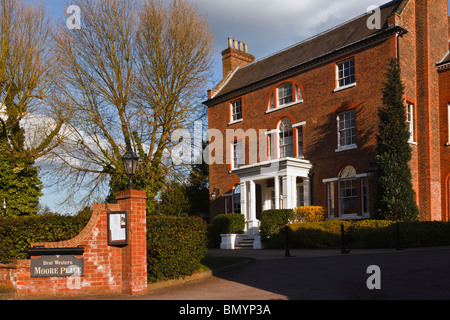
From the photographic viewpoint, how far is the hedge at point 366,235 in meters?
16.5

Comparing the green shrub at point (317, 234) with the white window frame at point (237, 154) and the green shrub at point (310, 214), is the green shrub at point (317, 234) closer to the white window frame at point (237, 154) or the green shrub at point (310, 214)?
the green shrub at point (310, 214)

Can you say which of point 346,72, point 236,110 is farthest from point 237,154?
point 346,72

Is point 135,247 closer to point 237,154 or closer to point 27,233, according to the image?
point 27,233

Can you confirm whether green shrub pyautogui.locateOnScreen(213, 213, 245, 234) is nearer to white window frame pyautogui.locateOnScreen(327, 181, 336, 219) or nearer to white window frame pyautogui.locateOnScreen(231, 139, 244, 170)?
white window frame pyautogui.locateOnScreen(231, 139, 244, 170)

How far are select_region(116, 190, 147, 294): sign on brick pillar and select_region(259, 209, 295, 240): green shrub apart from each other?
11.5 metres

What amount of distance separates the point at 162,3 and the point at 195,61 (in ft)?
10.8

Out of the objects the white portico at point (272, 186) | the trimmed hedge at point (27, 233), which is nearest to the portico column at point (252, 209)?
the white portico at point (272, 186)

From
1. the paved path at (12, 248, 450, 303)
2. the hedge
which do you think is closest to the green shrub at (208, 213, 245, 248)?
the hedge

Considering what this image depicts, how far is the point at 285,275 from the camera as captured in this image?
1170 cm

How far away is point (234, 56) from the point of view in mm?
32969

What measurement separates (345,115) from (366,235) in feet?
23.8

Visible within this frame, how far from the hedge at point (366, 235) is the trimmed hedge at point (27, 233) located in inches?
421

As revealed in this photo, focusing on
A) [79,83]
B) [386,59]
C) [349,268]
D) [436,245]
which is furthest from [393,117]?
[79,83]

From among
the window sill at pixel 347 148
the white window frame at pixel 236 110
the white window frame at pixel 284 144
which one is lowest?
the window sill at pixel 347 148
